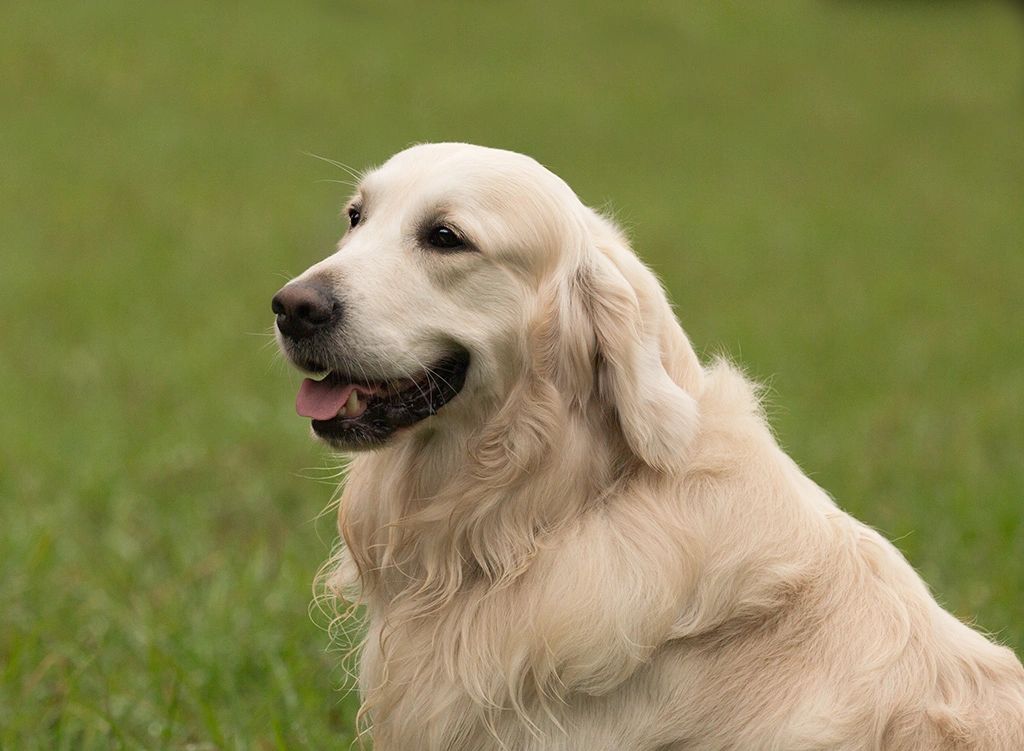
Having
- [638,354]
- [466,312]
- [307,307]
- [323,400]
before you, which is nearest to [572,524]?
[638,354]

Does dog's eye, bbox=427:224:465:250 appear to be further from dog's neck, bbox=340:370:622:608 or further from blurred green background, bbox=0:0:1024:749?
blurred green background, bbox=0:0:1024:749

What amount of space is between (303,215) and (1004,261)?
26.4ft

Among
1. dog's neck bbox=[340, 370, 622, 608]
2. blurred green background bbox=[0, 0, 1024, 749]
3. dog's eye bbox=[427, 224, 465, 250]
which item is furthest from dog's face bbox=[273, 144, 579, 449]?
blurred green background bbox=[0, 0, 1024, 749]

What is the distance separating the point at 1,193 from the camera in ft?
49.4

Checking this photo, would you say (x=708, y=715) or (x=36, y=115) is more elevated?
(x=708, y=715)

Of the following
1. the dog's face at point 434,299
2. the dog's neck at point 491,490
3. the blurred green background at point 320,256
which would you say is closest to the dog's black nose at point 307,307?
the dog's face at point 434,299

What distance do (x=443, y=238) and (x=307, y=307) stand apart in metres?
0.38

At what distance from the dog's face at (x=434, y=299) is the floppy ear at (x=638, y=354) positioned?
150 millimetres

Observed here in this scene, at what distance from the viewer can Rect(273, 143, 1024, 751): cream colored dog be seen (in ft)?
10.3

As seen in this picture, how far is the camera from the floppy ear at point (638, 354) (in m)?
3.17

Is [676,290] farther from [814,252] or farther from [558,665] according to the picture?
[558,665]

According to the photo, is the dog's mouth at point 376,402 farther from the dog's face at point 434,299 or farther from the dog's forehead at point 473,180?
the dog's forehead at point 473,180

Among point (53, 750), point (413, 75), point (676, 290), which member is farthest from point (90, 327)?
point (413, 75)

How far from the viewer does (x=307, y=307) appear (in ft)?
10.8
